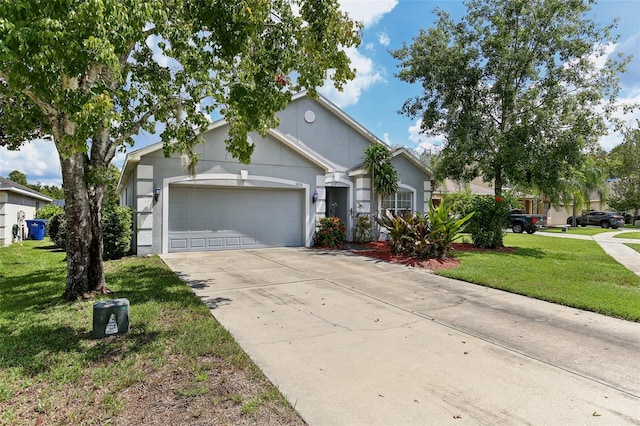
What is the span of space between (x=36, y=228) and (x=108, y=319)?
60.4ft

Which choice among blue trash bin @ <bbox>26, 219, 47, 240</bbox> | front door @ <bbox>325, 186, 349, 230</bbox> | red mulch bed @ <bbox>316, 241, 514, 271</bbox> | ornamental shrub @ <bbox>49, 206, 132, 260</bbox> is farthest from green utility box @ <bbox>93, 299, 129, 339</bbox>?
blue trash bin @ <bbox>26, 219, 47, 240</bbox>

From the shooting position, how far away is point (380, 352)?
4371 mm

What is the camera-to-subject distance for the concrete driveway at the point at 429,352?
3.20 m

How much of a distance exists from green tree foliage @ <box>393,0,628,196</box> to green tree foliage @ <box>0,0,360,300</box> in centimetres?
775

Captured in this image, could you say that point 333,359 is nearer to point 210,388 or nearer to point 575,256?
point 210,388

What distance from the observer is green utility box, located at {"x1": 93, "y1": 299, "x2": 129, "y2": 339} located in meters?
4.59

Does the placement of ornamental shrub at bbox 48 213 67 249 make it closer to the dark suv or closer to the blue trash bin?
the blue trash bin

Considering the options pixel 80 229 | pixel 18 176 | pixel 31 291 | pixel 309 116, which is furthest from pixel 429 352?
pixel 18 176

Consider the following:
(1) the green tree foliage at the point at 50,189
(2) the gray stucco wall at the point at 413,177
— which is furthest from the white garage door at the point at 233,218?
(1) the green tree foliage at the point at 50,189

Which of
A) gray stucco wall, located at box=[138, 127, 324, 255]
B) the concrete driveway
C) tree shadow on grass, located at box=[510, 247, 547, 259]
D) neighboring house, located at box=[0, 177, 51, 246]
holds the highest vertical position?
gray stucco wall, located at box=[138, 127, 324, 255]

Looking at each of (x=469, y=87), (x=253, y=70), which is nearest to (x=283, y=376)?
(x=253, y=70)

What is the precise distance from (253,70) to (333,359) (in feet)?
18.8

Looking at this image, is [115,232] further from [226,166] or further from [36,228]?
[36,228]

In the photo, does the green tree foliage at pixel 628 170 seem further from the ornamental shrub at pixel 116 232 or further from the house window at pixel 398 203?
the ornamental shrub at pixel 116 232
